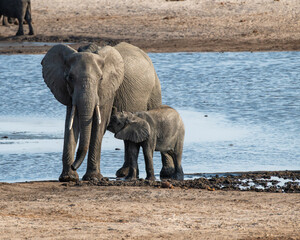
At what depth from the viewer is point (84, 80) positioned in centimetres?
970

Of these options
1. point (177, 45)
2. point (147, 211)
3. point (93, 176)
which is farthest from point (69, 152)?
point (177, 45)

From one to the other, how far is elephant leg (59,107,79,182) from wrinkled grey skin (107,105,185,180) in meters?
0.54

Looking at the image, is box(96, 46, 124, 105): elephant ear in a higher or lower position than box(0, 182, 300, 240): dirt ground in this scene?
higher

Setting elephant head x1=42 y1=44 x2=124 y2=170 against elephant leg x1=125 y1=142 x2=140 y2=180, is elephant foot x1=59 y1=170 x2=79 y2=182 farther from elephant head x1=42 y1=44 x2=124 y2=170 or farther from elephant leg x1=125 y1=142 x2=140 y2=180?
elephant leg x1=125 y1=142 x2=140 y2=180

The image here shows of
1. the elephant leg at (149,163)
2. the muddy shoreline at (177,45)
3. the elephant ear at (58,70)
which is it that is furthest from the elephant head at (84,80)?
the muddy shoreline at (177,45)

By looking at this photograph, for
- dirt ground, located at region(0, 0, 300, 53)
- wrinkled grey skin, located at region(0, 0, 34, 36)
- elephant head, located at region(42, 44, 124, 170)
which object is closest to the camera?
elephant head, located at region(42, 44, 124, 170)

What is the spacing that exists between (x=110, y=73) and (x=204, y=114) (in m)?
5.37

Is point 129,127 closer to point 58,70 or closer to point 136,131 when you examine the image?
point 136,131

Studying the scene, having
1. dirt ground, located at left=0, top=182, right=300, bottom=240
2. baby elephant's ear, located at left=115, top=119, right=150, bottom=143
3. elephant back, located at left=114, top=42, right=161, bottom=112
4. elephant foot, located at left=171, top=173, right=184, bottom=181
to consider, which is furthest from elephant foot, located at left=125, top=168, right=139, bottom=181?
elephant back, located at left=114, top=42, right=161, bottom=112

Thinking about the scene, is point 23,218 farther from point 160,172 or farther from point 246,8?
point 246,8

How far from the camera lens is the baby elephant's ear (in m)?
10.2

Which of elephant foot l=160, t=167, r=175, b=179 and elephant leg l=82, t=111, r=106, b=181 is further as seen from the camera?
elephant foot l=160, t=167, r=175, b=179

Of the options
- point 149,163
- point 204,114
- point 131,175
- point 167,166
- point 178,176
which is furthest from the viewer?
point 204,114

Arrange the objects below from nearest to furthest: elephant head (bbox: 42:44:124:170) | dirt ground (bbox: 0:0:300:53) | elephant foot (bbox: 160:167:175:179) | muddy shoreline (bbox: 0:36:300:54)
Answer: elephant head (bbox: 42:44:124:170), elephant foot (bbox: 160:167:175:179), muddy shoreline (bbox: 0:36:300:54), dirt ground (bbox: 0:0:300:53)
